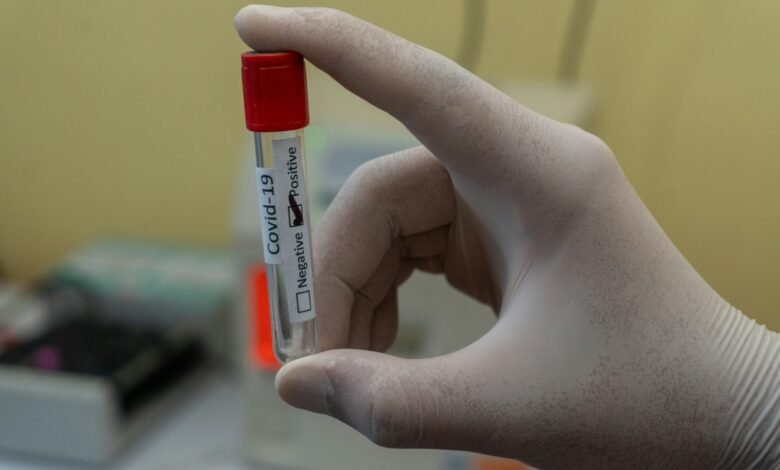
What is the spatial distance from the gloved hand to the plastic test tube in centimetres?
2

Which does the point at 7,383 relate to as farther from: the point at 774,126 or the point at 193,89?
the point at 774,126

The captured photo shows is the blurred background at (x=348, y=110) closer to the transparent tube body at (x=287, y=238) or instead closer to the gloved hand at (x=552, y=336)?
the gloved hand at (x=552, y=336)

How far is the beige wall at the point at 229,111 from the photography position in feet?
1.81

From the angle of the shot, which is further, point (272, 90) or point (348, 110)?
point (348, 110)

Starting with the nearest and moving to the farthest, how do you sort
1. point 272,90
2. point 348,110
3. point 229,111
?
point 272,90 → point 348,110 → point 229,111

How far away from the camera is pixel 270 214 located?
40cm

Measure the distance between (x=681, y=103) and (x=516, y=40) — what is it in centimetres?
18

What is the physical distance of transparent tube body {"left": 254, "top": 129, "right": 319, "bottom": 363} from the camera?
0.39 metres


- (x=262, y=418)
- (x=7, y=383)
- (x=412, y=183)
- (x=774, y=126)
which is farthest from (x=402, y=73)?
(x=7, y=383)

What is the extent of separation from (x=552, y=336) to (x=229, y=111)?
629mm

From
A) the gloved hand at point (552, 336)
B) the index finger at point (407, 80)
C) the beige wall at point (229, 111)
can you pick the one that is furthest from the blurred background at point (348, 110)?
the index finger at point (407, 80)

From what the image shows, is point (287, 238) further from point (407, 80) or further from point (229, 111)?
point (229, 111)

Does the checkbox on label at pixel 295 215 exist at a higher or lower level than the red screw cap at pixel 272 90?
lower

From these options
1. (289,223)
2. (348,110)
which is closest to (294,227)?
(289,223)
